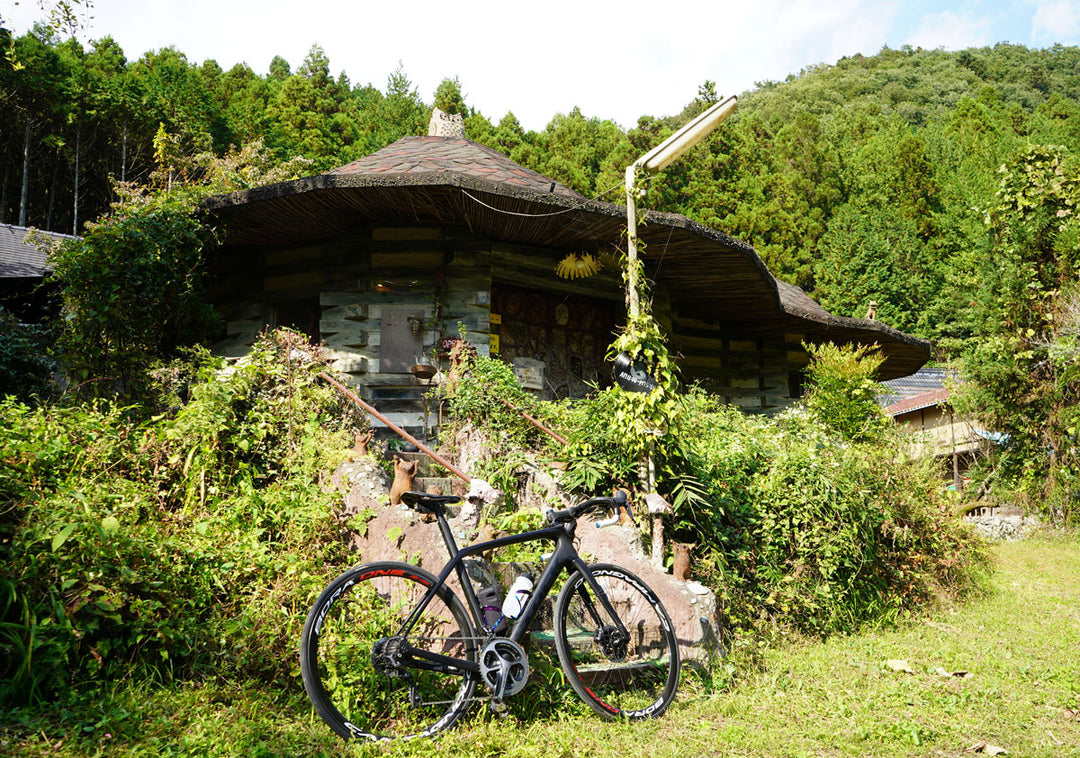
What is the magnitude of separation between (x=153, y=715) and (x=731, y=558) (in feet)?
12.1

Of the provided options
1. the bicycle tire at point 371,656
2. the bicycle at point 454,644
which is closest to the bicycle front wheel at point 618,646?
the bicycle at point 454,644

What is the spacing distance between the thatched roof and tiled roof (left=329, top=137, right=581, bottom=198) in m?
0.02

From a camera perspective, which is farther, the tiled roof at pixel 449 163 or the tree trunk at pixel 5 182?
the tree trunk at pixel 5 182

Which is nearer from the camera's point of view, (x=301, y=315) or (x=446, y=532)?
(x=446, y=532)

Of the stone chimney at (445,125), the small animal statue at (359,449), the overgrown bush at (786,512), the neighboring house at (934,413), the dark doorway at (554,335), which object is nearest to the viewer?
the small animal statue at (359,449)

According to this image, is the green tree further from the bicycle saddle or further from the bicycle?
the bicycle saddle

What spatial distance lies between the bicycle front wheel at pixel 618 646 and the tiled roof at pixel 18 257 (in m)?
12.2

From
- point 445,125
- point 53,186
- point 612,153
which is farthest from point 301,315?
point 53,186

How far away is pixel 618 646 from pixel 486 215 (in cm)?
489

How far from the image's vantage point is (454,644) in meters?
3.57

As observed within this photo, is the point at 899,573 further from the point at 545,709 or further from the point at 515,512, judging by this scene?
the point at 545,709

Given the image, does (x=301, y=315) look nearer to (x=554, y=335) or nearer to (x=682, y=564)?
(x=554, y=335)

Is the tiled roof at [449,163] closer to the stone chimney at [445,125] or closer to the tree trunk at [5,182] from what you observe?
the stone chimney at [445,125]

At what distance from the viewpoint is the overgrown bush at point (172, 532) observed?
3148 mm
